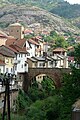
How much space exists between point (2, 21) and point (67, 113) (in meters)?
168

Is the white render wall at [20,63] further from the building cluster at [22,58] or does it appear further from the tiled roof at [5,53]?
the tiled roof at [5,53]

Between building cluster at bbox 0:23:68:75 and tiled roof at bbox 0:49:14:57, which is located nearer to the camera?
tiled roof at bbox 0:49:14:57

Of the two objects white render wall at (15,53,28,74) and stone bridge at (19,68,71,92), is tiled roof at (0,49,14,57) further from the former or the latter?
stone bridge at (19,68,71,92)

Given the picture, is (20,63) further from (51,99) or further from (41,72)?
(51,99)

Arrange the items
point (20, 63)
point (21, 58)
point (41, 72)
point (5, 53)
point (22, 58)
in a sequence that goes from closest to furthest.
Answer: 1. point (5, 53)
2. point (41, 72)
3. point (20, 63)
4. point (21, 58)
5. point (22, 58)

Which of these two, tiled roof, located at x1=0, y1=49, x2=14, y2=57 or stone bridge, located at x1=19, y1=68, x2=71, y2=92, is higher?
tiled roof, located at x1=0, y1=49, x2=14, y2=57

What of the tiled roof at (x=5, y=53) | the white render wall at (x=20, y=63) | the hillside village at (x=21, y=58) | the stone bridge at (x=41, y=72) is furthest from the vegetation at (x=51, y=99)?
the tiled roof at (x=5, y=53)

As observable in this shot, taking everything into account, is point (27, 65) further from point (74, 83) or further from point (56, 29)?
point (56, 29)

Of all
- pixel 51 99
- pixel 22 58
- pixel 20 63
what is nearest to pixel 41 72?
pixel 20 63

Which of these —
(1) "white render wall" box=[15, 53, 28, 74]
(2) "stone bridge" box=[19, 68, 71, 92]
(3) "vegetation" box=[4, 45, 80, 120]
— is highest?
(1) "white render wall" box=[15, 53, 28, 74]

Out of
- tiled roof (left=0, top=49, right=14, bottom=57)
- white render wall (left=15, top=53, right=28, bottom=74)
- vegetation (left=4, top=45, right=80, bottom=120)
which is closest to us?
vegetation (left=4, top=45, right=80, bottom=120)

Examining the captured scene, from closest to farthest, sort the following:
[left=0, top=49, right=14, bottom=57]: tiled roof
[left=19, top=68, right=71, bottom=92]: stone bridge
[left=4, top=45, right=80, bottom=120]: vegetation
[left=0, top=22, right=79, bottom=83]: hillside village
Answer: [left=4, top=45, right=80, bottom=120]: vegetation < [left=0, top=49, right=14, bottom=57]: tiled roof < [left=0, top=22, right=79, bottom=83]: hillside village < [left=19, top=68, right=71, bottom=92]: stone bridge

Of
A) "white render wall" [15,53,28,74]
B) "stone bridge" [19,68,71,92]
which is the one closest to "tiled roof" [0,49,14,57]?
"white render wall" [15,53,28,74]

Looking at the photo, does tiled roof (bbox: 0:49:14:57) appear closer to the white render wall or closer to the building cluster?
the building cluster
